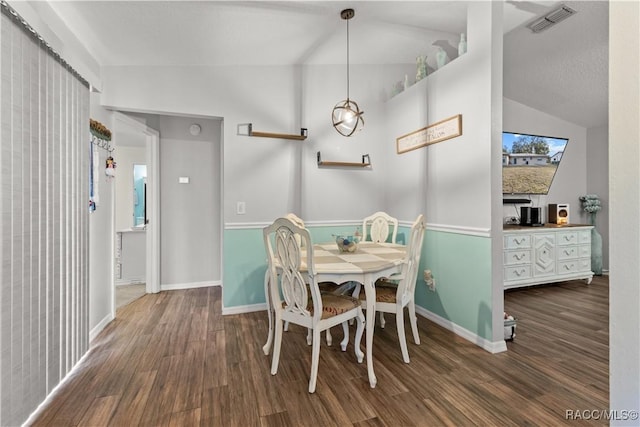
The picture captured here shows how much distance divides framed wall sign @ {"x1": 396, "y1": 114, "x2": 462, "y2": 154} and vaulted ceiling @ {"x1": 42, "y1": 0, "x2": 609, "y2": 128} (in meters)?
1.00

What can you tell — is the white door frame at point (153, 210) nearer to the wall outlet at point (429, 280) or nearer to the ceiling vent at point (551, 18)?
the wall outlet at point (429, 280)

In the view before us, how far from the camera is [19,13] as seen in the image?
1497 millimetres

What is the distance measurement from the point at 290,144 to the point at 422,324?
→ 7.70 feet

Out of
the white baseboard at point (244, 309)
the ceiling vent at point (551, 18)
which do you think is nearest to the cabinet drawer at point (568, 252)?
the ceiling vent at point (551, 18)

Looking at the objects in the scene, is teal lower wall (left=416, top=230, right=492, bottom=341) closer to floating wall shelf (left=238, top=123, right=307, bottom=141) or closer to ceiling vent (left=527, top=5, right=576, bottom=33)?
floating wall shelf (left=238, top=123, right=307, bottom=141)

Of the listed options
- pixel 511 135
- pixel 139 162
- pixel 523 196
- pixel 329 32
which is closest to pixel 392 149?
pixel 329 32

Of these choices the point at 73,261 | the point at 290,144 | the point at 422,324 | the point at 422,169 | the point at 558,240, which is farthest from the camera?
the point at 558,240

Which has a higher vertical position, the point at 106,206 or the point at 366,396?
the point at 106,206

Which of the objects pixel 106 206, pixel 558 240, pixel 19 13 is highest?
pixel 19 13

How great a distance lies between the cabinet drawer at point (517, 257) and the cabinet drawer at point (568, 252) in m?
0.63

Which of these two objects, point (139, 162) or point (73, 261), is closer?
point (73, 261)

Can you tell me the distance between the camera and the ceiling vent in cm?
266

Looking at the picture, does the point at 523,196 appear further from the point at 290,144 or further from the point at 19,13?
the point at 19,13

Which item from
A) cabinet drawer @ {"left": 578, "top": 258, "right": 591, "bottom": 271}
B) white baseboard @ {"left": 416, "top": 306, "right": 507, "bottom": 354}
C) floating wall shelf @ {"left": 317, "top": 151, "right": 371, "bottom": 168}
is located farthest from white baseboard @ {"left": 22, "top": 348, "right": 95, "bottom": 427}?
cabinet drawer @ {"left": 578, "top": 258, "right": 591, "bottom": 271}
